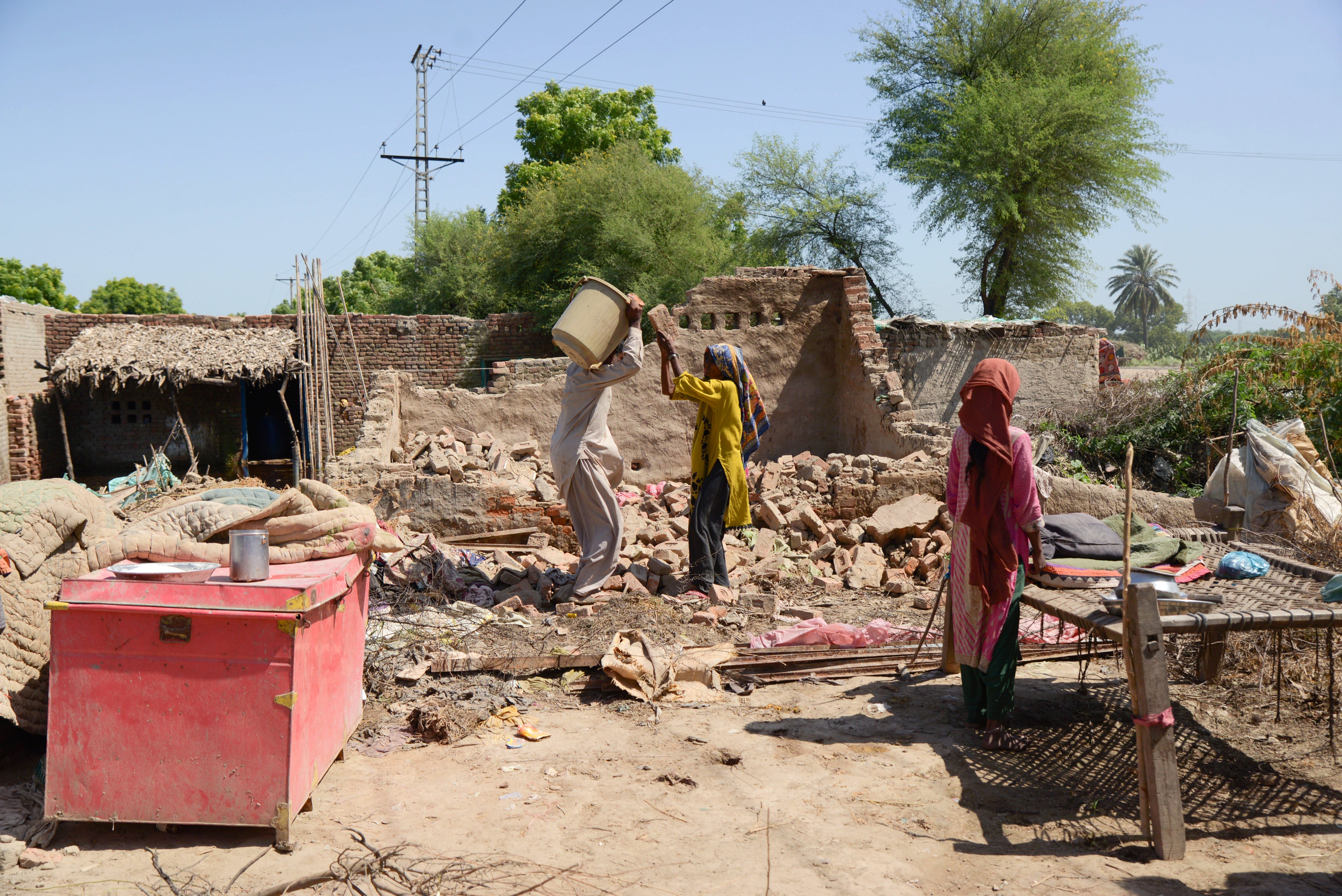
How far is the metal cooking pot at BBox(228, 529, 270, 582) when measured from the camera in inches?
118

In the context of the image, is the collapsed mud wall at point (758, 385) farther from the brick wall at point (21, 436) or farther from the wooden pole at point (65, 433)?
the brick wall at point (21, 436)

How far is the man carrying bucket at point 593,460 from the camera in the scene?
586cm

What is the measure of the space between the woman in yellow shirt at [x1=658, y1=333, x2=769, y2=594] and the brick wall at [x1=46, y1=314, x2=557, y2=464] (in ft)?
33.1

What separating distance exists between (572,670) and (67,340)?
50.6 ft

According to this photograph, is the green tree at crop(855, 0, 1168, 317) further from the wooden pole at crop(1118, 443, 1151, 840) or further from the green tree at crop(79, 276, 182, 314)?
the green tree at crop(79, 276, 182, 314)

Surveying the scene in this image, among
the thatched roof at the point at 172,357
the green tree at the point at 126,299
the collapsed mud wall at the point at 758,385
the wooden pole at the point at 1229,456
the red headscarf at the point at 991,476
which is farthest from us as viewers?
the green tree at the point at 126,299

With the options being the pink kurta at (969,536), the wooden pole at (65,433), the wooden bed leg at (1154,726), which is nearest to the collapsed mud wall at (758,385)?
the pink kurta at (969,536)

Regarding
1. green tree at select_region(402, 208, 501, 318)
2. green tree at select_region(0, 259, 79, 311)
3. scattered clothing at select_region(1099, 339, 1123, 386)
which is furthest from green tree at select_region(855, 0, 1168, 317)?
green tree at select_region(0, 259, 79, 311)

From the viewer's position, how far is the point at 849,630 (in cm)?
531

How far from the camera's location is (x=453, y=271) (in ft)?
79.6

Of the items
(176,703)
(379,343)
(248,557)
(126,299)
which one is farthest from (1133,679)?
(126,299)

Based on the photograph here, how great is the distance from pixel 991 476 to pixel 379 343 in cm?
1414

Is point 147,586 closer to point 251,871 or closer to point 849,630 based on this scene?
point 251,871

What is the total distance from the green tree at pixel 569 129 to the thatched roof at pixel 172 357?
481 inches
